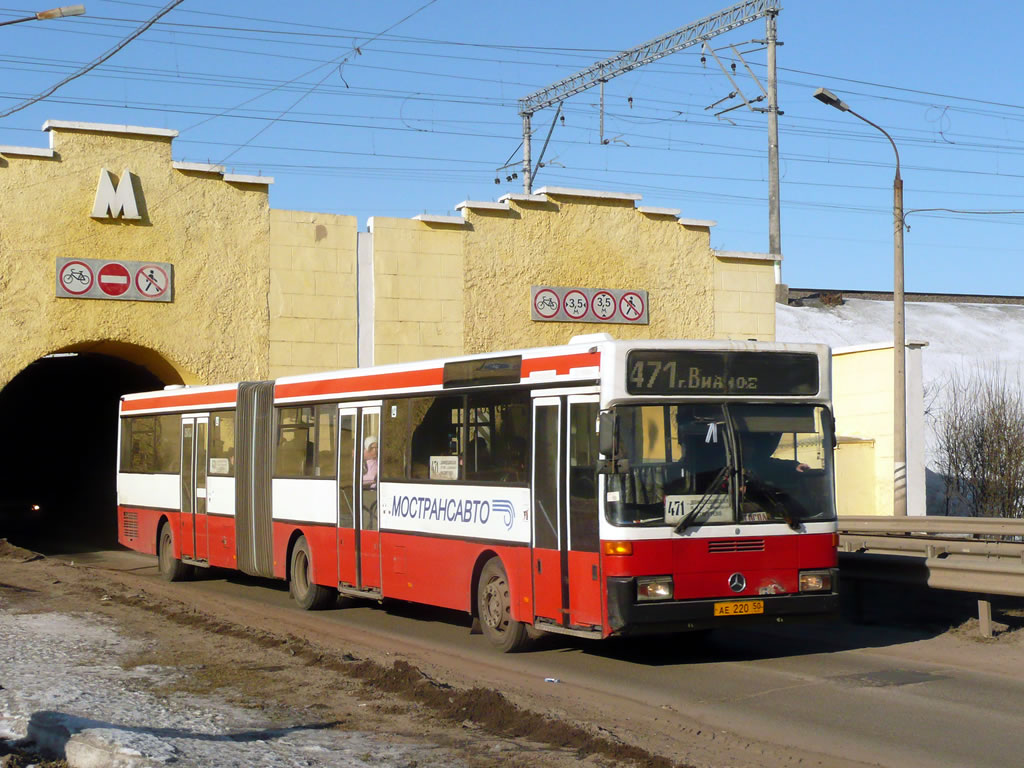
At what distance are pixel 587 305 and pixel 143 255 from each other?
10.5 metres

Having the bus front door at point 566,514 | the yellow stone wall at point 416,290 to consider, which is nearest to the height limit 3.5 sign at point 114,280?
the yellow stone wall at point 416,290

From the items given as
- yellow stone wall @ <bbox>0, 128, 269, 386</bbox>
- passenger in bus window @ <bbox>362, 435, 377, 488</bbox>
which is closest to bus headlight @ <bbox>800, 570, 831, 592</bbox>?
passenger in bus window @ <bbox>362, 435, 377, 488</bbox>

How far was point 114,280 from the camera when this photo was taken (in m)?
26.9

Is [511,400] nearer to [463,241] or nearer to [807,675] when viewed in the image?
[807,675]

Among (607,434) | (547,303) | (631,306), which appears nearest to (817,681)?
(607,434)

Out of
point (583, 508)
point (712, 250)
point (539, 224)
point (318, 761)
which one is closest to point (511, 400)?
point (583, 508)

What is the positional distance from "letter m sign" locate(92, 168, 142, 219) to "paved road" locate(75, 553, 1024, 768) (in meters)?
14.5

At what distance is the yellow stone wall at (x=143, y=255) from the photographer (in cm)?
2597

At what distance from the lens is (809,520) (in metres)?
11.2

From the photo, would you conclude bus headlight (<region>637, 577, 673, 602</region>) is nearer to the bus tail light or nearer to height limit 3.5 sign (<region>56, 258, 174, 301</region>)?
the bus tail light

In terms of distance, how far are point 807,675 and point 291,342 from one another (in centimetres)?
1976

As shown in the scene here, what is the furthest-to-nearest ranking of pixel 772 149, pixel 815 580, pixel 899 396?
1. pixel 772 149
2. pixel 899 396
3. pixel 815 580

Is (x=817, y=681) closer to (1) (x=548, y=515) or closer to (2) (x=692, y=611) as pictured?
(2) (x=692, y=611)

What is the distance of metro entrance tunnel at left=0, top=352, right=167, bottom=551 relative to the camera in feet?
118
